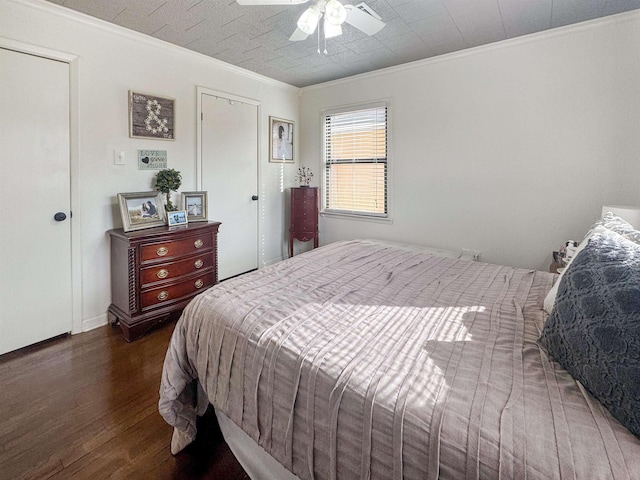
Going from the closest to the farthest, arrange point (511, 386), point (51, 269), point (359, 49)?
1. point (511, 386)
2. point (51, 269)
3. point (359, 49)

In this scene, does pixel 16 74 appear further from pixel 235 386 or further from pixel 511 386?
pixel 511 386

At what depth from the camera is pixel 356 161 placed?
4.08 m

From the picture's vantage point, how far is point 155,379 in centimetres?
208

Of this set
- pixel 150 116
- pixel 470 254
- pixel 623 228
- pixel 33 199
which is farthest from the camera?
pixel 470 254

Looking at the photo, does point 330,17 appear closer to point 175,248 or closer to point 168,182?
point 168,182

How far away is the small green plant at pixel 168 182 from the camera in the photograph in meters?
2.99

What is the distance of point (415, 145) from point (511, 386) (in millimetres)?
3087

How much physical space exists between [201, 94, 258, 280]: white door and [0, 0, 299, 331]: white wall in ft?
0.67

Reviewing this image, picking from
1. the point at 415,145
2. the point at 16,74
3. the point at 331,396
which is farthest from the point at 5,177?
the point at 415,145

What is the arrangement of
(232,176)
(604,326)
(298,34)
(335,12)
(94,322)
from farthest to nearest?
(232,176), (94,322), (298,34), (335,12), (604,326)

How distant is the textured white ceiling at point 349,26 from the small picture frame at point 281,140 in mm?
846

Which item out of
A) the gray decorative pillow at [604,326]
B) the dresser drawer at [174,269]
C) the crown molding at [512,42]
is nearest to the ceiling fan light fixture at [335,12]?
the gray decorative pillow at [604,326]

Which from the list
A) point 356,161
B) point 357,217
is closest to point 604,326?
point 357,217

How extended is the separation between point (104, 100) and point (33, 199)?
38.0 inches
